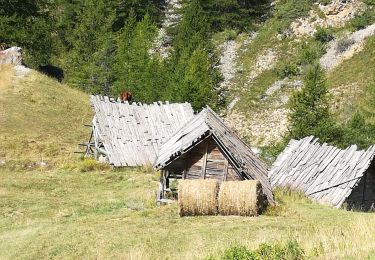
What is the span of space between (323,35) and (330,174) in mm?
47304

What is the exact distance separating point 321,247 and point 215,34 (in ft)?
227

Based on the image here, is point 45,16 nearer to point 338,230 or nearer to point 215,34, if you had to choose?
point 215,34

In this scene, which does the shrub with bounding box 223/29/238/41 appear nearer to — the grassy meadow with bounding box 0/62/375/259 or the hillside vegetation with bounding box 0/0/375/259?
the hillside vegetation with bounding box 0/0/375/259

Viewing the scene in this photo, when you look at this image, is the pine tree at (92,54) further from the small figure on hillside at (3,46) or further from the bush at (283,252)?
the bush at (283,252)

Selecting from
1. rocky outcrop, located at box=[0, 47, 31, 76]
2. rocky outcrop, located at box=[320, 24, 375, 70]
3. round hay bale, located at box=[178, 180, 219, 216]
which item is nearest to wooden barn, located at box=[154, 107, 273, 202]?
round hay bale, located at box=[178, 180, 219, 216]

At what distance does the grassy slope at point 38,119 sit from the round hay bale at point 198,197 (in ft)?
54.0

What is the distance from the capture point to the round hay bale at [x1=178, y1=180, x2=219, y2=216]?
798 inches

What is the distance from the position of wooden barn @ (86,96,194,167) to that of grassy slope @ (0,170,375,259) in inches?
231

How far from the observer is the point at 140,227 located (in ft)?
62.6

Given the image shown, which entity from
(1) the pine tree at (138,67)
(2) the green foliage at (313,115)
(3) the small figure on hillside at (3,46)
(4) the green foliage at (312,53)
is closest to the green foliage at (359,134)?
(2) the green foliage at (313,115)

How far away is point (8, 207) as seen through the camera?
24328 mm

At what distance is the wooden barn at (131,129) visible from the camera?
111 ft

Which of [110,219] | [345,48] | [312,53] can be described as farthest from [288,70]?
[110,219]

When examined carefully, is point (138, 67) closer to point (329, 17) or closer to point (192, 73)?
point (192, 73)
